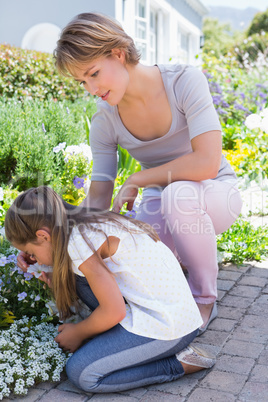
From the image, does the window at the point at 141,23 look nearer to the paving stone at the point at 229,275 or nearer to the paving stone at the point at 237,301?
the paving stone at the point at 229,275

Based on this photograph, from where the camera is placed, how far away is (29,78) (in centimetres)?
594

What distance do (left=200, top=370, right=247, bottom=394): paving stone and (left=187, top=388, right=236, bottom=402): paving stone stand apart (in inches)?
1.1

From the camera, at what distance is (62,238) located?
6.11 ft

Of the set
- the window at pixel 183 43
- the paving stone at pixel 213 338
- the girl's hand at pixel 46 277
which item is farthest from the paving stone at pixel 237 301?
the window at pixel 183 43

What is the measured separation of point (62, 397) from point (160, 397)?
361 millimetres

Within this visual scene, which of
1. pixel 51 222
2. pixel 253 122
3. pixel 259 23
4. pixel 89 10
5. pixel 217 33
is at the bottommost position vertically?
pixel 51 222

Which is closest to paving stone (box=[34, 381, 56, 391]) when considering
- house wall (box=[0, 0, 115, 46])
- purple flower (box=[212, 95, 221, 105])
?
purple flower (box=[212, 95, 221, 105])

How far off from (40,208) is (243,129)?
417cm

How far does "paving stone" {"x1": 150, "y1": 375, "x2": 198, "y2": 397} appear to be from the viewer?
1.90 meters

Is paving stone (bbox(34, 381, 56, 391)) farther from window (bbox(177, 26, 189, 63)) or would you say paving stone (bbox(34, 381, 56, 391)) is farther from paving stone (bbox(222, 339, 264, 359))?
window (bbox(177, 26, 189, 63))

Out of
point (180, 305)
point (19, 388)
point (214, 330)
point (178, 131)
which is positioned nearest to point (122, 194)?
point (178, 131)

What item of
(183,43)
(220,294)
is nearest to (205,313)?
(220,294)

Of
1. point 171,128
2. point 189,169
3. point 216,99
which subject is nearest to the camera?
point 189,169

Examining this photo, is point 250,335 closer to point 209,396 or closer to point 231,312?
point 231,312
